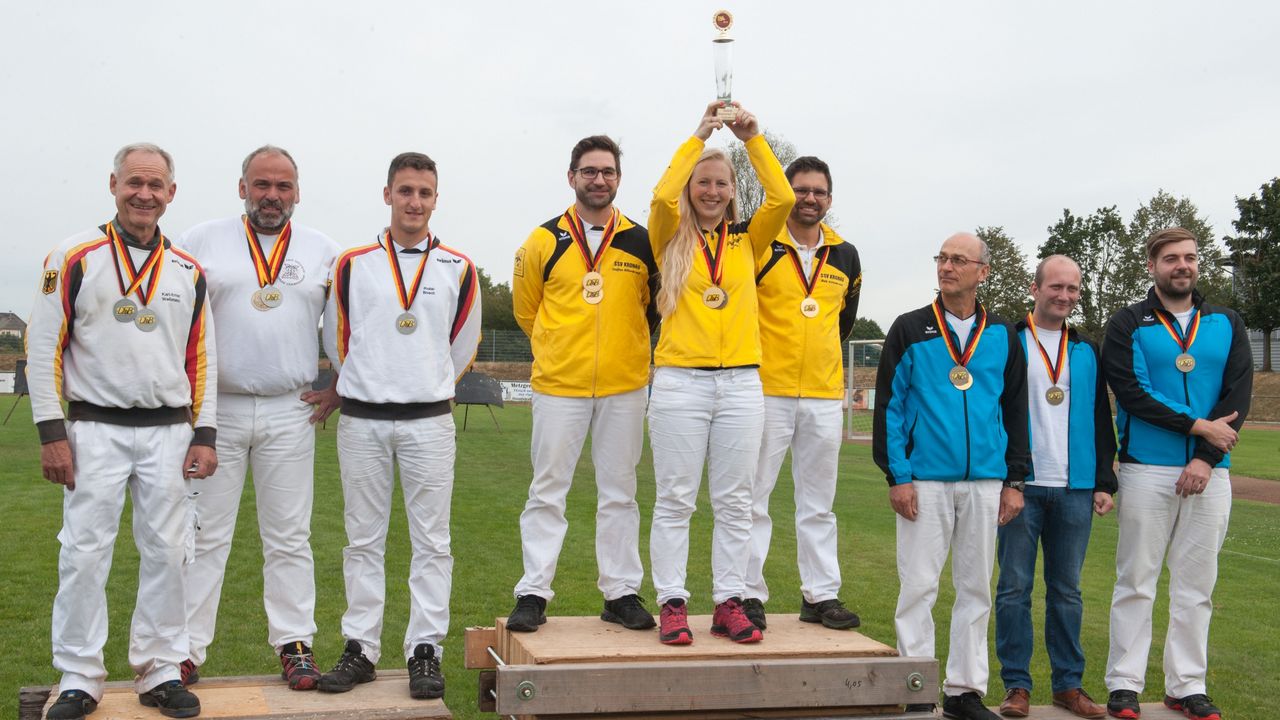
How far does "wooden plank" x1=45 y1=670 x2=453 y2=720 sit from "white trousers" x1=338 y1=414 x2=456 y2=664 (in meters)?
0.28

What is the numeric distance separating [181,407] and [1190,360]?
4.83 meters

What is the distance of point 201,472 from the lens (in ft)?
14.9

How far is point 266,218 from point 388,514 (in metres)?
1.45

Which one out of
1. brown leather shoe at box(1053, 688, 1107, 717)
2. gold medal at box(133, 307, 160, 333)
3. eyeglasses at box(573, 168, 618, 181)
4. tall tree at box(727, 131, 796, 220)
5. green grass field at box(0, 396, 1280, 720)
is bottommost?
green grass field at box(0, 396, 1280, 720)

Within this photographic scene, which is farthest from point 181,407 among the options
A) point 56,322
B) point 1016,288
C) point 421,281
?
point 1016,288

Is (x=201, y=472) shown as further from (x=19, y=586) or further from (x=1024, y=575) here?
(x=19, y=586)

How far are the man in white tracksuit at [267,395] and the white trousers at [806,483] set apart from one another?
7.34 ft

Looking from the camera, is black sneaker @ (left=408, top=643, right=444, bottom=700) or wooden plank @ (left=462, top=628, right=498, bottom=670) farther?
wooden plank @ (left=462, top=628, right=498, bottom=670)

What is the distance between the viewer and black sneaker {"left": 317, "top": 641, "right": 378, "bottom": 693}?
4.73m

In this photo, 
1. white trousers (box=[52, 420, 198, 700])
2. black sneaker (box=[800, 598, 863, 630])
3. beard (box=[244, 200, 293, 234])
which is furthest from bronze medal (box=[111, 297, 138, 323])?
black sneaker (box=[800, 598, 863, 630])

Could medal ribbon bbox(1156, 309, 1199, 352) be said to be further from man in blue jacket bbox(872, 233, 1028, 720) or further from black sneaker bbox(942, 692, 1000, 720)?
black sneaker bbox(942, 692, 1000, 720)

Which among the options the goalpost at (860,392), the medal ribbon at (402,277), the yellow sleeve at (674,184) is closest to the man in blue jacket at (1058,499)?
the yellow sleeve at (674,184)

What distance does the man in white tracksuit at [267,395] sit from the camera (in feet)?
15.9

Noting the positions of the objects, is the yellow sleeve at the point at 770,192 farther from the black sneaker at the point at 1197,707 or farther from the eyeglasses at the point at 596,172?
the black sneaker at the point at 1197,707
